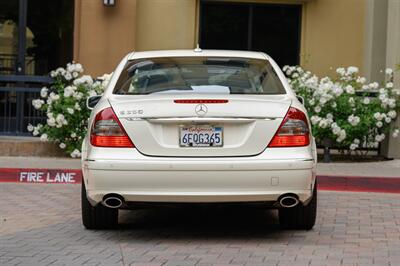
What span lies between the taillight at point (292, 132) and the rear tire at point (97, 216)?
1.67m

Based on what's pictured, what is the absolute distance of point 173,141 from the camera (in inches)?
236

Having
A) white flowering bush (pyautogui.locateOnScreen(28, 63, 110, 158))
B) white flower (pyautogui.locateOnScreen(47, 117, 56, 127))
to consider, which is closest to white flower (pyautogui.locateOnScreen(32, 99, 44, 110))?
white flowering bush (pyautogui.locateOnScreen(28, 63, 110, 158))

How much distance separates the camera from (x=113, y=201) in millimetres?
6086

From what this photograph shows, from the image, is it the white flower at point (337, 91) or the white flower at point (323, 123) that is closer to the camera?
the white flower at point (323, 123)

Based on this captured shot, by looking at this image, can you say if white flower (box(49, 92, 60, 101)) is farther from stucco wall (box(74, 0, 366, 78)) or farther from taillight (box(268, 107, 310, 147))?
taillight (box(268, 107, 310, 147))

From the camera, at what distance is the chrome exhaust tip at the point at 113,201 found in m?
6.01

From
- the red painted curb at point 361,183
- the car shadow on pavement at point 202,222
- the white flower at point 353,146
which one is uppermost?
the white flower at point 353,146

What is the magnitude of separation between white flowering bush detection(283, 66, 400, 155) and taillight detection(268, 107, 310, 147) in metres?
4.77

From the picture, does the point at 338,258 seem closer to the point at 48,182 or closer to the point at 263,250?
the point at 263,250

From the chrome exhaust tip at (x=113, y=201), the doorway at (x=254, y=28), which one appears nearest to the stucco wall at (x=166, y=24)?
the doorway at (x=254, y=28)

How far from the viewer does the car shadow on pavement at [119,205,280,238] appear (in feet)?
22.5

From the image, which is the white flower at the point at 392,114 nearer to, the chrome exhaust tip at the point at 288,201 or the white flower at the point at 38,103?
the white flower at the point at 38,103

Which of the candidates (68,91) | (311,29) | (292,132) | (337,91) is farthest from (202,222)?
(311,29)

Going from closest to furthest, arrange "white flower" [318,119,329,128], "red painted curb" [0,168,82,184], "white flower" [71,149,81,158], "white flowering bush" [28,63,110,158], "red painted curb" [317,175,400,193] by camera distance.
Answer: "red painted curb" [317,175,400,193], "red painted curb" [0,168,82,184], "white flower" [318,119,329,128], "white flowering bush" [28,63,110,158], "white flower" [71,149,81,158]
